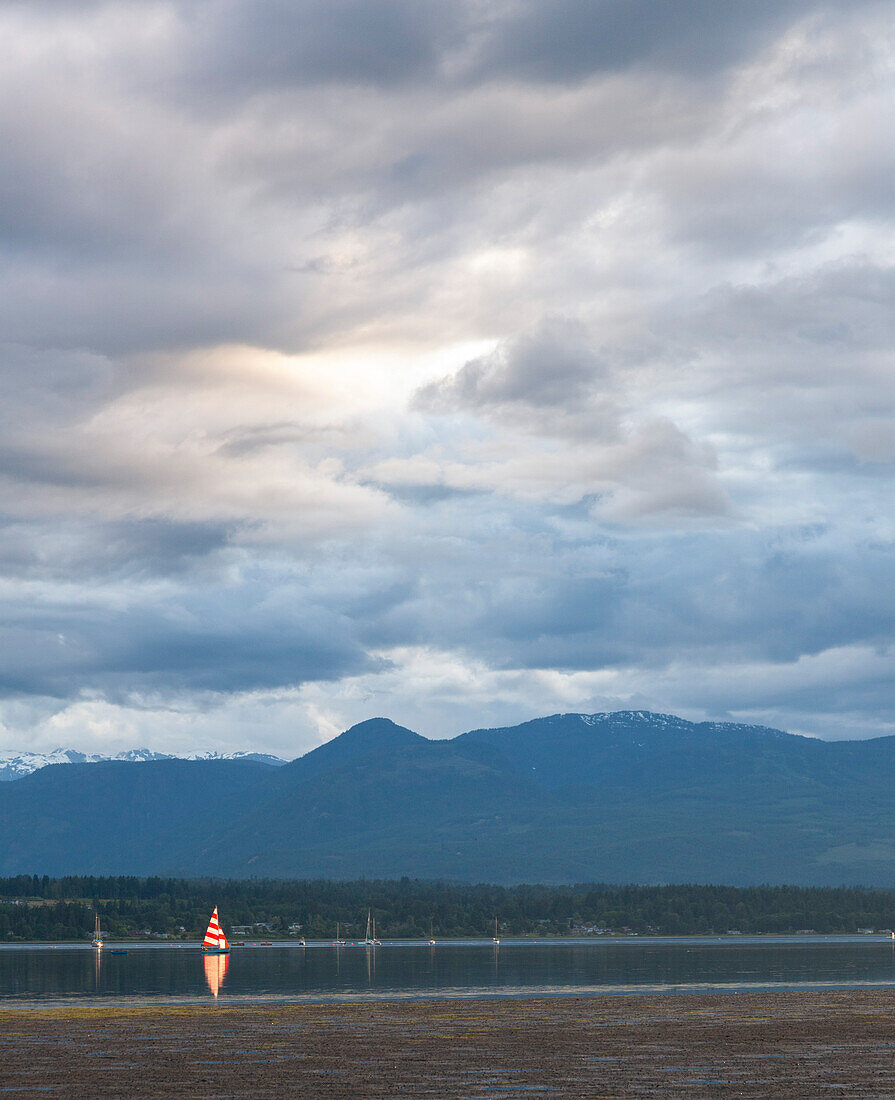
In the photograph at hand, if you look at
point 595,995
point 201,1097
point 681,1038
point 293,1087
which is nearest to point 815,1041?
point 681,1038

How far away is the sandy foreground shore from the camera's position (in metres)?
58.6

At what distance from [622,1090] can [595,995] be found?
7176 centimetres

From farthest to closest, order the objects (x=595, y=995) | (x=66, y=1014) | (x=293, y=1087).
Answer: (x=595, y=995) < (x=66, y=1014) < (x=293, y=1087)

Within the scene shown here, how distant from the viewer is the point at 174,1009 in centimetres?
11150

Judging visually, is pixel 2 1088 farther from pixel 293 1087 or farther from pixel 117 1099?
pixel 293 1087

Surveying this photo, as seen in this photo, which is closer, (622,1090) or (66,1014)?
(622,1090)

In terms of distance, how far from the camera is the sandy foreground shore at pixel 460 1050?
192ft

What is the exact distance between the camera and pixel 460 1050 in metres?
74.6

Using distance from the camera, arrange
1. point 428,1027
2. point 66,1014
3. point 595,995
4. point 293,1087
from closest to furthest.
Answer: point 293,1087 < point 428,1027 < point 66,1014 < point 595,995

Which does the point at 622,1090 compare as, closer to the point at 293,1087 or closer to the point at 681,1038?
the point at 293,1087

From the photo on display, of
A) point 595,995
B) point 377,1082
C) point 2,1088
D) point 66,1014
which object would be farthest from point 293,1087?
point 595,995

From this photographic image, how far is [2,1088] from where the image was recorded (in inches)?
2306

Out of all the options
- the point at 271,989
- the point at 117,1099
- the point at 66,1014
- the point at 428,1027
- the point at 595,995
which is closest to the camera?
the point at 117,1099

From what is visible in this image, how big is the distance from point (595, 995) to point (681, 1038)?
4745cm
